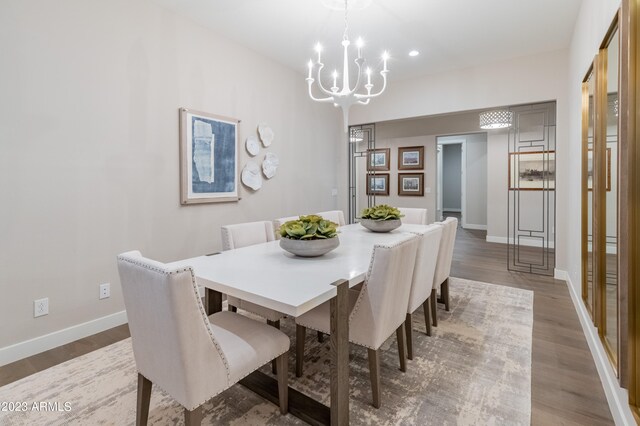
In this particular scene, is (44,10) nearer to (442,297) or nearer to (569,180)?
(442,297)

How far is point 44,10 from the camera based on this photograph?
2275mm

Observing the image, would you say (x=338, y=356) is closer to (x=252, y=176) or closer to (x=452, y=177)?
(x=252, y=176)

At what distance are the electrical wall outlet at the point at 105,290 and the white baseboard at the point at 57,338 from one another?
0.57 ft

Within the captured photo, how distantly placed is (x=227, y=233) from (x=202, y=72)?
192cm

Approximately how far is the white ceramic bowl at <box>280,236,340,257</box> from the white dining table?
43mm

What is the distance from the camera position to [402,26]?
129 inches

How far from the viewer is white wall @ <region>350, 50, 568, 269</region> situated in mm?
3900

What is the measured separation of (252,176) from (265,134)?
0.58 metres

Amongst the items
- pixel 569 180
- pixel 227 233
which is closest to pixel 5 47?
pixel 227 233

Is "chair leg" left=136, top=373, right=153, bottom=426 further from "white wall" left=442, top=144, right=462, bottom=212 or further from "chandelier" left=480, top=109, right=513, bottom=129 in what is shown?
"white wall" left=442, top=144, right=462, bottom=212

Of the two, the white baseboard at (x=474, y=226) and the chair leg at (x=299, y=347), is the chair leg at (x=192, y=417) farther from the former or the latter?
the white baseboard at (x=474, y=226)

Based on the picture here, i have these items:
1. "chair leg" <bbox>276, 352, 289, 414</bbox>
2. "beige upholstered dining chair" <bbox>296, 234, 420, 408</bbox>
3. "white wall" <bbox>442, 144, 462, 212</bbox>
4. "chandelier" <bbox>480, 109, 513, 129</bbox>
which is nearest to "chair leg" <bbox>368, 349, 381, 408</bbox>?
"beige upholstered dining chair" <bbox>296, 234, 420, 408</bbox>

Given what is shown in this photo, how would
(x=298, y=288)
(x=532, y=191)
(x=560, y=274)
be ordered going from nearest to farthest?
(x=298, y=288) → (x=560, y=274) → (x=532, y=191)

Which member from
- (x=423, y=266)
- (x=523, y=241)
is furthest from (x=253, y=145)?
(x=523, y=241)
